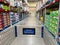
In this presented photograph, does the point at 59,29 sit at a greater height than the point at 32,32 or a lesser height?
greater

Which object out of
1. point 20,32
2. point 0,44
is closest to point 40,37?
point 20,32

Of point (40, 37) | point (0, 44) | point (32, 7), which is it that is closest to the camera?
point (0, 44)

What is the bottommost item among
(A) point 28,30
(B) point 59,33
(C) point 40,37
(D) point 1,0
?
(C) point 40,37

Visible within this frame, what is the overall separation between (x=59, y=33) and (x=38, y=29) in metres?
2.48

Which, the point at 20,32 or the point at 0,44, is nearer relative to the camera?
the point at 0,44

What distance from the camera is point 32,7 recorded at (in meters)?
25.5

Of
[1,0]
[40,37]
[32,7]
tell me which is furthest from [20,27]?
[32,7]

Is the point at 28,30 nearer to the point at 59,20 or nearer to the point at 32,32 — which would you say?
the point at 32,32

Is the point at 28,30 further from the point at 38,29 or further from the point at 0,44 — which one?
the point at 0,44

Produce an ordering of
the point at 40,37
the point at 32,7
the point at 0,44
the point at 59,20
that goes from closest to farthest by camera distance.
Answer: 1. the point at 59,20
2. the point at 0,44
3. the point at 40,37
4. the point at 32,7

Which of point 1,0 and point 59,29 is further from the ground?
point 1,0

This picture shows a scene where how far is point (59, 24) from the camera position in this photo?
1576 millimetres

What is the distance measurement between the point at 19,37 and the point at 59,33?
2.63 m

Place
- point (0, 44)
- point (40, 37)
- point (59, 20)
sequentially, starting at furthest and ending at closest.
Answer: point (40, 37) → point (0, 44) → point (59, 20)
